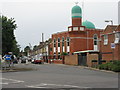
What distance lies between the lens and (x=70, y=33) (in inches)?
2274

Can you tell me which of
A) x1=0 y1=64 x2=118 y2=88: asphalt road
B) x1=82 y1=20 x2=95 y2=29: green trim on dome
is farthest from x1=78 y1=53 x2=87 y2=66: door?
x1=82 y1=20 x2=95 y2=29: green trim on dome

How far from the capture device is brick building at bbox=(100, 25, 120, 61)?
1355 inches

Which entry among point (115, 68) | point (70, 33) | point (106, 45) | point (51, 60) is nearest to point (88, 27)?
point (70, 33)

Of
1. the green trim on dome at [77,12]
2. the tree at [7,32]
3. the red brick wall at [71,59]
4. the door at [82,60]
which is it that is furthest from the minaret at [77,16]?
the tree at [7,32]

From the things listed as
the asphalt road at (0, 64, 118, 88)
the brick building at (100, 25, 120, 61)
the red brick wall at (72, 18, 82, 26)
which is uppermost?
the red brick wall at (72, 18, 82, 26)

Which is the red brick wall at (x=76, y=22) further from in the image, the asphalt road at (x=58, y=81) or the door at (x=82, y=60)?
the asphalt road at (x=58, y=81)

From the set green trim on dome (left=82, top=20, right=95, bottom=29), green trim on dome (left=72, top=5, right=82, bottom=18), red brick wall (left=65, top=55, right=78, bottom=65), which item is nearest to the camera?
red brick wall (left=65, top=55, right=78, bottom=65)

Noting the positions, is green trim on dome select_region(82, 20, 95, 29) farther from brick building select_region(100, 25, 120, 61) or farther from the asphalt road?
the asphalt road

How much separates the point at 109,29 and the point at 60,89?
89.7 feet

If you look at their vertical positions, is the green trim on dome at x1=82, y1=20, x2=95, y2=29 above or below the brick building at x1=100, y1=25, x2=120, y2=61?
above

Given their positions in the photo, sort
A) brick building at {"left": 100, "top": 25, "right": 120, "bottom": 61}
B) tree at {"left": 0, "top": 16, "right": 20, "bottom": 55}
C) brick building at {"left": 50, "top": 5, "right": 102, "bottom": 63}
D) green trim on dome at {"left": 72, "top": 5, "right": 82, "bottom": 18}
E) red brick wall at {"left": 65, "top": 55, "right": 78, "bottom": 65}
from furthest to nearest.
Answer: green trim on dome at {"left": 72, "top": 5, "right": 82, "bottom": 18} → brick building at {"left": 50, "top": 5, "right": 102, "bottom": 63} → red brick wall at {"left": 65, "top": 55, "right": 78, "bottom": 65} → brick building at {"left": 100, "top": 25, "right": 120, "bottom": 61} → tree at {"left": 0, "top": 16, "right": 20, "bottom": 55}

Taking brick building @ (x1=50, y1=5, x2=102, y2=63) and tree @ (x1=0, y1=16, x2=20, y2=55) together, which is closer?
tree @ (x1=0, y1=16, x2=20, y2=55)

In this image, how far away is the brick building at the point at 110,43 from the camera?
34.4 meters

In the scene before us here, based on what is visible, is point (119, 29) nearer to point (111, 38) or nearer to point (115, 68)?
point (111, 38)
